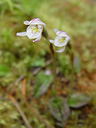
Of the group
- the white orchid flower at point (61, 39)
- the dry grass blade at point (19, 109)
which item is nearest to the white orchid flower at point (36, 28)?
the white orchid flower at point (61, 39)

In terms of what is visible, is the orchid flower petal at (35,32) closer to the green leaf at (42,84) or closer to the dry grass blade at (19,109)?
the green leaf at (42,84)

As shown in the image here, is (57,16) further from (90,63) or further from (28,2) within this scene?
(90,63)

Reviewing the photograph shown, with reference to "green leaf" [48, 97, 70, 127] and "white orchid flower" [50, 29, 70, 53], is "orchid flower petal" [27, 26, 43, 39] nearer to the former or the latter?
"white orchid flower" [50, 29, 70, 53]

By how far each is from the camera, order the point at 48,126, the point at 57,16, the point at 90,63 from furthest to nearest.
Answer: the point at 57,16, the point at 90,63, the point at 48,126

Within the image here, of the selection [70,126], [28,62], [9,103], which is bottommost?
[70,126]

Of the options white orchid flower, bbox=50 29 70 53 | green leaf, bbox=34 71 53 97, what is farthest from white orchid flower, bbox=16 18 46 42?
green leaf, bbox=34 71 53 97

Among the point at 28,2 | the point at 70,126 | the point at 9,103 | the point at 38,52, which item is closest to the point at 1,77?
the point at 9,103
